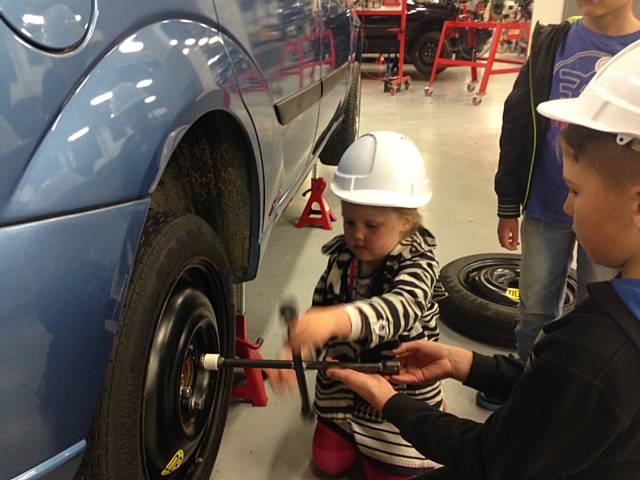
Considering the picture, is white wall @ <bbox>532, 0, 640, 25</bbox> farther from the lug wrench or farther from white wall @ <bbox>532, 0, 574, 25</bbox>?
the lug wrench

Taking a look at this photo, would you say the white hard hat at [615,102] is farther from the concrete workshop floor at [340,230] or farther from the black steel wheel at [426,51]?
the black steel wheel at [426,51]

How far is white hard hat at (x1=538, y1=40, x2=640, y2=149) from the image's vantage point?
778mm

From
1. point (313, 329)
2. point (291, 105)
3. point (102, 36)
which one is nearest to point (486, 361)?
point (313, 329)

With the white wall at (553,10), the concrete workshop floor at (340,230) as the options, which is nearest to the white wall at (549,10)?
the white wall at (553,10)

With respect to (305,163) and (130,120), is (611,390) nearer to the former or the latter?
(130,120)

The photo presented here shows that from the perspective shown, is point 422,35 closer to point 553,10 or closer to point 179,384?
point 553,10

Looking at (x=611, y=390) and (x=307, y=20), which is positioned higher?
(x=307, y=20)

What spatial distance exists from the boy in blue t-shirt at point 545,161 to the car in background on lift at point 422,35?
23.5ft

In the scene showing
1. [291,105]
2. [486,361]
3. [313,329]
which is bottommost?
[486,361]

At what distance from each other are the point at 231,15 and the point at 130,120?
438 millimetres

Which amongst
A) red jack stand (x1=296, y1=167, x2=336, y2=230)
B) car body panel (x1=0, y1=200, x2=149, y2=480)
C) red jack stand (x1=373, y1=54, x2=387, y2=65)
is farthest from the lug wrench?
red jack stand (x1=373, y1=54, x2=387, y2=65)

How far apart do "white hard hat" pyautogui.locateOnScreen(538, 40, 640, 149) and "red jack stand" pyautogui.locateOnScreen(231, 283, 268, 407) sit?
1042 mm

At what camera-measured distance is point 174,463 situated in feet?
3.74

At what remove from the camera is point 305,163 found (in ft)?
6.84
